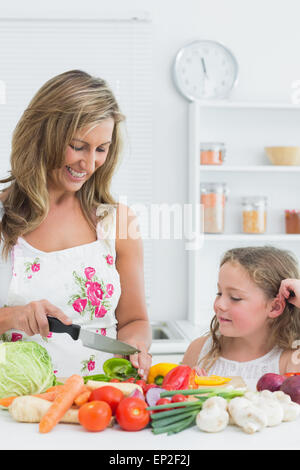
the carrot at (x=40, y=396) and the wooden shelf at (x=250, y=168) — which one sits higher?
the wooden shelf at (x=250, y=168)

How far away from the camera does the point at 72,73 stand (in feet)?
4.65

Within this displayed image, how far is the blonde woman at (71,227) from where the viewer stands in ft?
4.53

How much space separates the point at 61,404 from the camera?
90 centimetres

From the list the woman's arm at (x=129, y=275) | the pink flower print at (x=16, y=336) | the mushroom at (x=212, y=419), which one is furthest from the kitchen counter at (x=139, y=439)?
A: the woman's arm at (x=129, y=275)

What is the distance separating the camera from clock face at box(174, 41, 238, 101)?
290 centimetres

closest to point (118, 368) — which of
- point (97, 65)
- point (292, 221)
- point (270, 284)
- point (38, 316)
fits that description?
point (38, 316)

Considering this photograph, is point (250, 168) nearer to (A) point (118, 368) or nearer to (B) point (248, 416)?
(A) point (118, 368)

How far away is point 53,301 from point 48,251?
0.13 meters

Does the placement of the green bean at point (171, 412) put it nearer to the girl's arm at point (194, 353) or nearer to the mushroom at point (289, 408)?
the mushroom at point (289, 408)

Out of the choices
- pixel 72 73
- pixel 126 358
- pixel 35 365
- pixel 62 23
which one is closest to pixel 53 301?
pixel 126 358

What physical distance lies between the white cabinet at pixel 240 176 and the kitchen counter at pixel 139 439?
6.54ft

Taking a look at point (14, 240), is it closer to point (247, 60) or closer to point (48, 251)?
point (48, 251)

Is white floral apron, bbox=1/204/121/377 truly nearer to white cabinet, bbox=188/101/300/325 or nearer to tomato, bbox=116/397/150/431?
tomato, bbox=116/397/150/431

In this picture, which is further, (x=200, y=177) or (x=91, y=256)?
(x=200, y=177)
